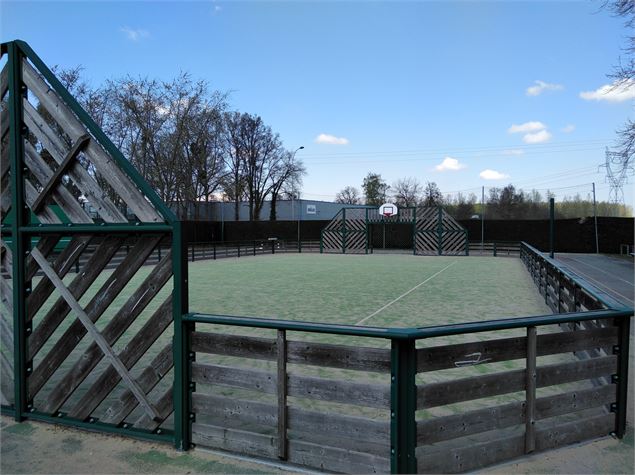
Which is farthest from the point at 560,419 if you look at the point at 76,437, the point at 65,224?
the point at 65,224

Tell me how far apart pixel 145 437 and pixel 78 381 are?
757 mm

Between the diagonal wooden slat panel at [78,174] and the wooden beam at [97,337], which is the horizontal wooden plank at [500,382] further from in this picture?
the diagonal wooden slat panel at [78,174]

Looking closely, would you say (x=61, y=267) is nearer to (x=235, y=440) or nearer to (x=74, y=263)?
(x=74, y=263)

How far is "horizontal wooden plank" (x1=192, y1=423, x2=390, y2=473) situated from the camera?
10.3 ft

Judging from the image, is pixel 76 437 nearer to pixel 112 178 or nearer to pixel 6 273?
pixel 6 273

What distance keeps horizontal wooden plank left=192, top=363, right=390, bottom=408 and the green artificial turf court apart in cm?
559

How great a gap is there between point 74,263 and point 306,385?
2.07 m

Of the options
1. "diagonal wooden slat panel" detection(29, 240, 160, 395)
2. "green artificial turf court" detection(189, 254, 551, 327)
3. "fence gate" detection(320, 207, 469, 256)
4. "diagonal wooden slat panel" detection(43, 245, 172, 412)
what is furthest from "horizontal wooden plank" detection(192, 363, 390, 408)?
"fence gate" detection(320, 207, 469, 256)

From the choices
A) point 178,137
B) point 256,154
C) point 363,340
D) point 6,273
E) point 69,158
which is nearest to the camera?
point 69,158

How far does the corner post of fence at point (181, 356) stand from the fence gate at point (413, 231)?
29240mm

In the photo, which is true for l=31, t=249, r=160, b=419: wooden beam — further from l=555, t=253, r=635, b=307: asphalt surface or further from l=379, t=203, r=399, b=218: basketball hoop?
l=379, t=203, r=399, b=218: basketball hoop

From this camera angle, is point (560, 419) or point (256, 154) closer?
point (560, 419)

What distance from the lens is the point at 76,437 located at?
3906 mm

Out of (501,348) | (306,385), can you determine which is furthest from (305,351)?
(501,348)
